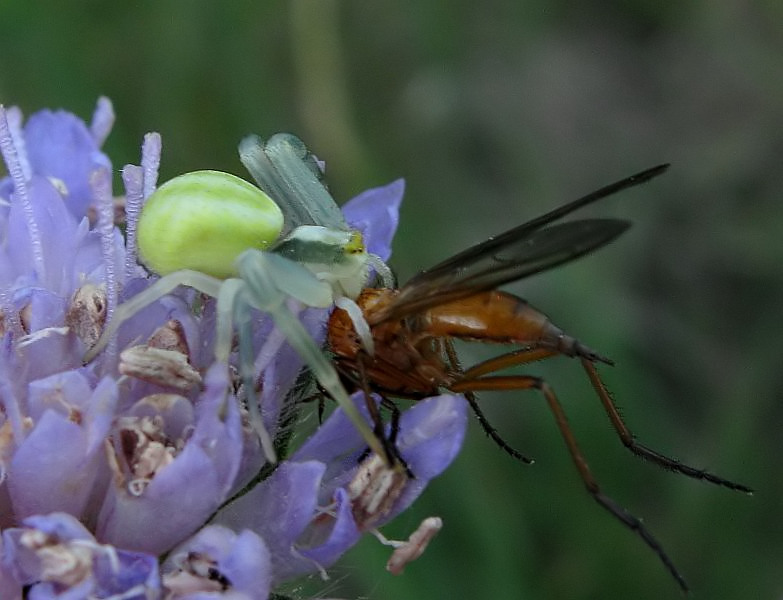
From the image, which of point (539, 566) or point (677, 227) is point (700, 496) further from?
point (677, 227)

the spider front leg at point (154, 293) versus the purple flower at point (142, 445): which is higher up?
the spider front leg at point (154, 293)

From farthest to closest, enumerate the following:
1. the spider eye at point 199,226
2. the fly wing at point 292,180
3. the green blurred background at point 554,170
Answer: the green blurred background at point 554,170 < the fly wing at point 292,180 < the spider eye at point 199,226

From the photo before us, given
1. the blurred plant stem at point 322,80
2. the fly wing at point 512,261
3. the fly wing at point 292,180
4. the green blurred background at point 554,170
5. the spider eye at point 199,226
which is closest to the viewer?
the fly wing at point 512,261

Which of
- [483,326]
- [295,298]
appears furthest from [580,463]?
[295,298]

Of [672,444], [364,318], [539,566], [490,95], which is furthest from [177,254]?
[490,95]

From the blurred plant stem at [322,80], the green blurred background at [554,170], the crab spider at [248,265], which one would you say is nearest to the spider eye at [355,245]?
the crab spider at [248,265]

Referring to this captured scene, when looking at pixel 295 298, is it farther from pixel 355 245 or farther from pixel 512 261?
pixel 512 261

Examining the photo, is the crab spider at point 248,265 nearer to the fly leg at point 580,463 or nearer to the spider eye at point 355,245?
the spider eye at point 355,245
